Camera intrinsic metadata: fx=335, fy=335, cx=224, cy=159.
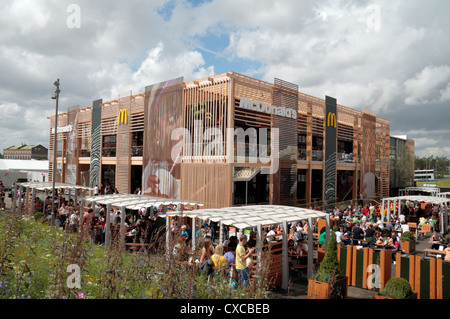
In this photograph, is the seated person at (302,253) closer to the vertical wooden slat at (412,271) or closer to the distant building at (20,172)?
the vertical wooden slat at (412,271)

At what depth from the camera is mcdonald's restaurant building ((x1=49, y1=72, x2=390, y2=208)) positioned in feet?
54.5

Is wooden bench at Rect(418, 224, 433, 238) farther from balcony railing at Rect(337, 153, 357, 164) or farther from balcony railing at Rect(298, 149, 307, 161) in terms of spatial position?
balcony railing at Rect(337, 153, 357, 164)

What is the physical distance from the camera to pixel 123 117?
920 inches

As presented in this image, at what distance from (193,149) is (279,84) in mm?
6111

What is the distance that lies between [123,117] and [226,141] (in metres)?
10.3

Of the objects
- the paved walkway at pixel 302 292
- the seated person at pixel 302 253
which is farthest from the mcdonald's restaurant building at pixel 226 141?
the paved walkway at pixel 302 292

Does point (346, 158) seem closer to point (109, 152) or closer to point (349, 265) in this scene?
point (109, 152)

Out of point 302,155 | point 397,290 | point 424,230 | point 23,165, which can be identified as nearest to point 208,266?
point 397,290

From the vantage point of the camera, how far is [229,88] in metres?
16.3

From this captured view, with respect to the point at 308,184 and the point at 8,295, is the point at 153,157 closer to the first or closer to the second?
the point at 308,184

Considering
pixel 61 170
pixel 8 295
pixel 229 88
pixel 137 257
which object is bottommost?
pixel 8 295

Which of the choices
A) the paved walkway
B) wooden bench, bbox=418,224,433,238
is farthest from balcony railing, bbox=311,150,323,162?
the paved walkway

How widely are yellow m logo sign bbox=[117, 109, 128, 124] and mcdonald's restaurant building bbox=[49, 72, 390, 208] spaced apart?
0.07 m
